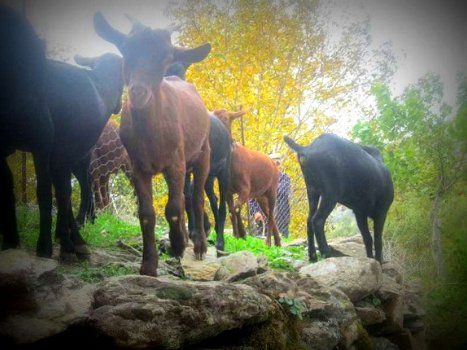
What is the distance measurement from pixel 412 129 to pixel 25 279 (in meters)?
6.01

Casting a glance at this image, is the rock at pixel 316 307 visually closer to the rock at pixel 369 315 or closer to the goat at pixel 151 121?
the rock at pixel 369 315

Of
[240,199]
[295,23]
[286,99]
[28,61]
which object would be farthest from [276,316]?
[286,99]

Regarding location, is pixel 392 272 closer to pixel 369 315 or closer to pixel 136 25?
pixel 369 315

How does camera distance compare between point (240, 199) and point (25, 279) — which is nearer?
point (25, 279)

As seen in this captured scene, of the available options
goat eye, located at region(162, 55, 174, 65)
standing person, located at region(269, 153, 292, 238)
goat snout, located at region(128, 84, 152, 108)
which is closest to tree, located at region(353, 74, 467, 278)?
goat eye, located at region(162, 55, 174, 65)

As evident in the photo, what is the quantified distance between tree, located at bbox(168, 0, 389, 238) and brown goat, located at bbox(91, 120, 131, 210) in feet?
8.00

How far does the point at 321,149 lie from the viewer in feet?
18.7

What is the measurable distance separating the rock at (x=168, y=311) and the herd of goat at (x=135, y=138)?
0.77 meters

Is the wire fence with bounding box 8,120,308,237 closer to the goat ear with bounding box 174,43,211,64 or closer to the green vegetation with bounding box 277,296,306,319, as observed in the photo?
the goat ear with bounding box 174,43,211,64

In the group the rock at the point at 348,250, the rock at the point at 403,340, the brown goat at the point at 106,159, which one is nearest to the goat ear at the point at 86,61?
the brown goat at the point at 106,159

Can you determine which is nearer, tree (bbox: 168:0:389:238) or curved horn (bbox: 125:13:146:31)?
curved horn (bbox: 125:13:146:31)

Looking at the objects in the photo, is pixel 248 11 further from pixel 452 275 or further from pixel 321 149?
pixel 452 275

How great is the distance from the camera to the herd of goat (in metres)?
2.83

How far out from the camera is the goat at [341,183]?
5633 millimetres
